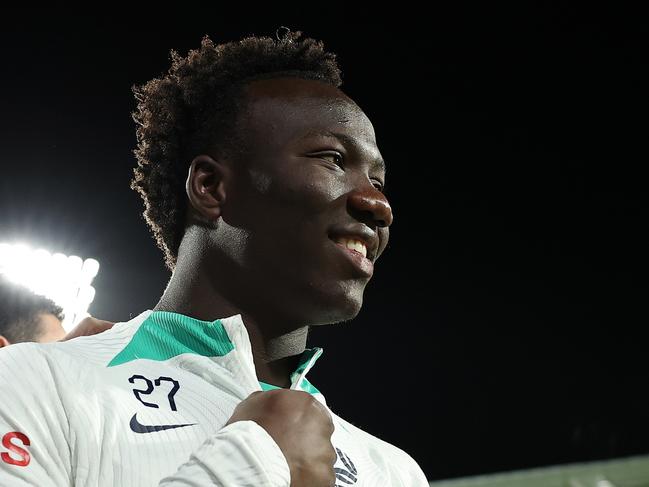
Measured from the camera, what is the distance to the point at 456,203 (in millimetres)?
8164

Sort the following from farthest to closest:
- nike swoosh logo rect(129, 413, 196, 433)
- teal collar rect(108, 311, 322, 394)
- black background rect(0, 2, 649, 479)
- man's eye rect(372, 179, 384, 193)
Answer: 1. black background rect(0, 2, 649, 479)
2. man's eye rect(372, 179, 384, 193)
3. teal collar rect(108, 311, 322, 394)
4. nike swoosh logo rect(129, 413, 196, 433)

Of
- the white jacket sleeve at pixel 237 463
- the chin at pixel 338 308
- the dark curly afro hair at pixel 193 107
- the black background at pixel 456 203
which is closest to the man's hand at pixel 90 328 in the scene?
the dark curly afro hair at pixel 193 107

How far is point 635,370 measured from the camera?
921cm

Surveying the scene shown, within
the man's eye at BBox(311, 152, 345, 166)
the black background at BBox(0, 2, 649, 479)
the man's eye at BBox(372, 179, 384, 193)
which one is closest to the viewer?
the man's eye at BBox(311, 152, 345, 166)

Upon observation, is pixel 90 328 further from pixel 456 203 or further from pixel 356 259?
pixel 456 203

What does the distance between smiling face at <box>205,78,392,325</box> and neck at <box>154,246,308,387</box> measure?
0.07 ft

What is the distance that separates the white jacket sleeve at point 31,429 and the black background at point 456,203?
4836 mm

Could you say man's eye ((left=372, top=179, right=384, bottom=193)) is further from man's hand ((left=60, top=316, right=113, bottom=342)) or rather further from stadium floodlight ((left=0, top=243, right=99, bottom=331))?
stadium floodlight ((left=0, top=243, right=99, bottom=331))

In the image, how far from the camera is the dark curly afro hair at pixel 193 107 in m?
1.42

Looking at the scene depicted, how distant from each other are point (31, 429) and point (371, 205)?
588 mm

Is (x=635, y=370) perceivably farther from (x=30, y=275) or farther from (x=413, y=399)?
(x=30, y=275)

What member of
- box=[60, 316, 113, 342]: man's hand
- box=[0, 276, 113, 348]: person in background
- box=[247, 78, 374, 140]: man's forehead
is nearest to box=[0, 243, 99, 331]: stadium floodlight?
box=[0, 276, 113, 348]: person in background

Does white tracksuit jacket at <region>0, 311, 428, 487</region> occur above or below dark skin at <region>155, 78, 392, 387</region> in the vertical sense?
below

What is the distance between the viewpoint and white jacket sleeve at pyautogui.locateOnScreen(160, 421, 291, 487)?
2.63 ft
